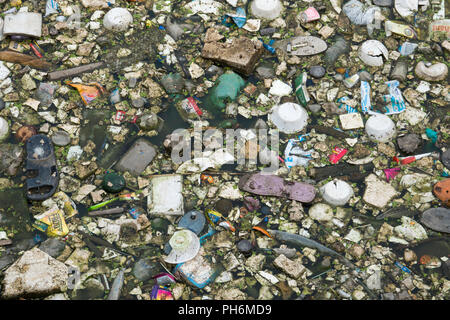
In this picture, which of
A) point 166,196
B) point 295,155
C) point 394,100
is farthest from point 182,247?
point 394,100

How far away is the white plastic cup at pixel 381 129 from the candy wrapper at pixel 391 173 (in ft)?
1.04

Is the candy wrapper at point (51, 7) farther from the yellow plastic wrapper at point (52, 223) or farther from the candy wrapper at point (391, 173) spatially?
the candy wrapper at point (391, 173)

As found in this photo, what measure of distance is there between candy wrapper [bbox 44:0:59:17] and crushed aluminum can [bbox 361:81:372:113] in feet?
11.3

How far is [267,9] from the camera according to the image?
Result: 189 inches

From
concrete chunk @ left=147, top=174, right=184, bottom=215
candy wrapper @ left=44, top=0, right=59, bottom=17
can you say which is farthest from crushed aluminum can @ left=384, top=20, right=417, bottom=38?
candy wrapper @ left=44, top=0, right=59, bottom=17

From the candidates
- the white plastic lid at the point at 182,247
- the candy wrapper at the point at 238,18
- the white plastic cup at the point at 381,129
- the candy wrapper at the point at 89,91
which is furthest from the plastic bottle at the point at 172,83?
the white plastic cup at the point at 381,129

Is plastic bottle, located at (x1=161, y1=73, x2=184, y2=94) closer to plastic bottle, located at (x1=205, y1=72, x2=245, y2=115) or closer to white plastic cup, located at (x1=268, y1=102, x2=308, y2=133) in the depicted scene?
plastic bottle, located at (x1=205, y1=72, x2=245, y2=115)

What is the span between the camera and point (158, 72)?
4.47 meters

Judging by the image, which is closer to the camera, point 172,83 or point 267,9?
point 172,83

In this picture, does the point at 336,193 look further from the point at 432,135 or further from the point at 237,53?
the point at 237,53

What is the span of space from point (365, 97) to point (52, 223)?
123 inches

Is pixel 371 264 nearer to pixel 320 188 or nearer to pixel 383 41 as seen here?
pixel 320 188

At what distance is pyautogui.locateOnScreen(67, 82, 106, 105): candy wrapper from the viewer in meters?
4.26

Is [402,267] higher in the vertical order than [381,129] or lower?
lower
